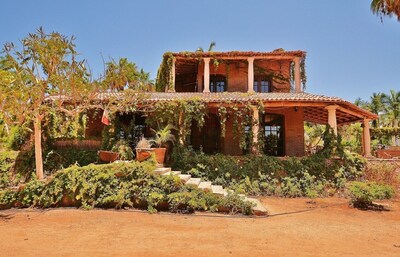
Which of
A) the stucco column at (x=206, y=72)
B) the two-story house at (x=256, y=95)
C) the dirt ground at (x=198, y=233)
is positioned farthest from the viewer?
the stucco column at (x=206, y=72)

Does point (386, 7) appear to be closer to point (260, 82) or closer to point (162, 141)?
point (260, 82)

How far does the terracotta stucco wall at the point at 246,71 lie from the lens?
1655 centimetres

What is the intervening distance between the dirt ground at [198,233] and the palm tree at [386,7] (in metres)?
8.92

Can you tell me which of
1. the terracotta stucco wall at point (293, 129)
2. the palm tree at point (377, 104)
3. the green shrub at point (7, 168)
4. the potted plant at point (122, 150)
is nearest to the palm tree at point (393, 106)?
the palm tree at point (377, 104)

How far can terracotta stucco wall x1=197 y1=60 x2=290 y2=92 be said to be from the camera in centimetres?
1655

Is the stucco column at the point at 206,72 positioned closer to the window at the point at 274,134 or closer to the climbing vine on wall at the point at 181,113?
the window at the point at 274,134

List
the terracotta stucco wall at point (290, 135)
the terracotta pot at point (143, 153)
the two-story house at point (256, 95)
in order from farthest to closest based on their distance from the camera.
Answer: the terracotta stucco wall at point (290, 135)
the two-story house at point (256, 95)
the terracotta pot at point (143, 153)

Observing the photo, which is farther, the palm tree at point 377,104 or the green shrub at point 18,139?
the palm tree at point 377,104

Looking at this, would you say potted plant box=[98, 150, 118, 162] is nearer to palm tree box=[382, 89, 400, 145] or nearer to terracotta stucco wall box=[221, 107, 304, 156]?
terracotta stucco wall box=[221, 107, 304, 156]

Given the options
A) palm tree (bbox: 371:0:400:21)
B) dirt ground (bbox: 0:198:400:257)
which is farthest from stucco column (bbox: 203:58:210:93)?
dirt ground (bbox: 0:198:400:257)

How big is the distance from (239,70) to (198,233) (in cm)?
1253

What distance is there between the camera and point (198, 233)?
5668 mm

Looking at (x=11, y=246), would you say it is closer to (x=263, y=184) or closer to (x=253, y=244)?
(x=253, y=244)

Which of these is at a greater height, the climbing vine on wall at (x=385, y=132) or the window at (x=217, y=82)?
the window at (x=217, y=82)
